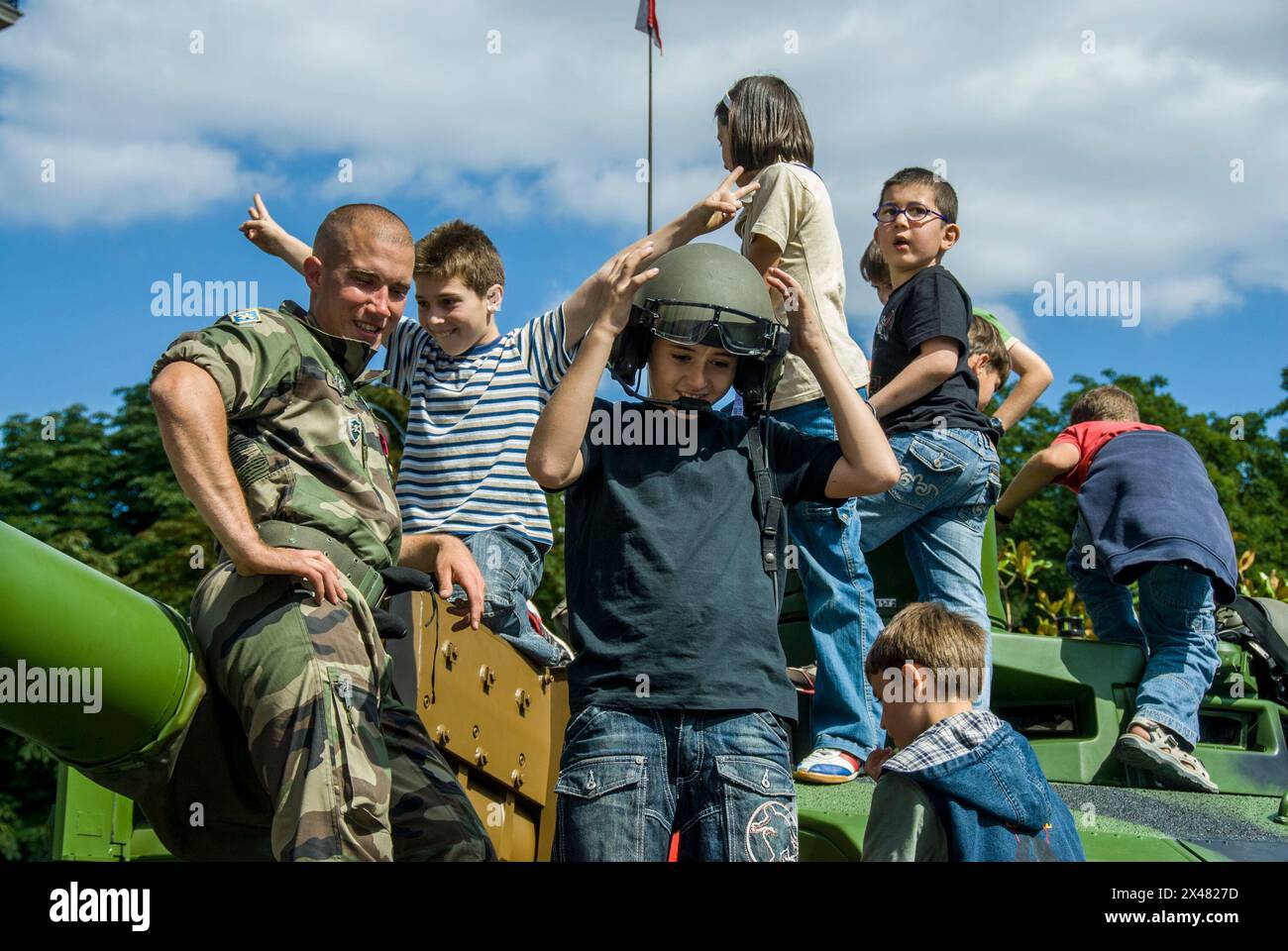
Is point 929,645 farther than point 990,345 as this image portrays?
No

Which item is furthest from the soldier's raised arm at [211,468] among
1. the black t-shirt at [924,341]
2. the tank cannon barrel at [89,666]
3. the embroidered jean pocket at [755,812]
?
the black t-shirt at [924,341]

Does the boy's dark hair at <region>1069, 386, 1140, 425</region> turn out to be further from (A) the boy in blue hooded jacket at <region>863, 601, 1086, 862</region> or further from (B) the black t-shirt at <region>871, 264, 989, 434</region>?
(A) the boy in blue hooded jacket at <region>863, 601, 1086, 862</region>

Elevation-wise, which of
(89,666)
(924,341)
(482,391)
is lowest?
(89,666)

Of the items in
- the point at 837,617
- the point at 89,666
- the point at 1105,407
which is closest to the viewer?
the point at 89,666

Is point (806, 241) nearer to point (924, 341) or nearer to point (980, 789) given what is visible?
point (924, 341)

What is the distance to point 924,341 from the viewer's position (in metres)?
5.63

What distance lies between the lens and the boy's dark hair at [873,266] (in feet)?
22.1

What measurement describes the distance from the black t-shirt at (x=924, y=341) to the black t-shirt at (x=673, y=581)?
1.38 m

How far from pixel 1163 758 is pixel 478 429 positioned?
2.45 metres

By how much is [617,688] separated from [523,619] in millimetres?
1285

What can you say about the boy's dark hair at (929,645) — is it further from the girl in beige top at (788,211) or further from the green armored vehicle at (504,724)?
the girl in beige top at (788,211)

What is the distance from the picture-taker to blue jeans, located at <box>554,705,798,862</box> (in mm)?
3676

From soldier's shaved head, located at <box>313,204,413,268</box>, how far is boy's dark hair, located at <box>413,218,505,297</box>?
1230mm

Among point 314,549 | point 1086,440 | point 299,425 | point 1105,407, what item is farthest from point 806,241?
point 314,549
